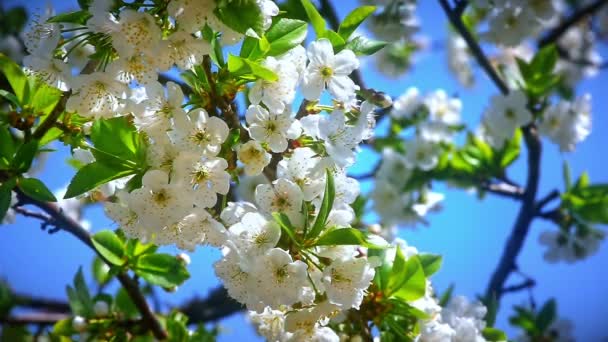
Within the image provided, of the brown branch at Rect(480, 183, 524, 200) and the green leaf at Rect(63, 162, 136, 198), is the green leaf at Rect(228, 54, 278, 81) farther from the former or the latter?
the brown branch at Rect(480, 183, 524, 200)

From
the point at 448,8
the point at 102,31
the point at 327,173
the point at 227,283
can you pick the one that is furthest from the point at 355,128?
the point at 448,8

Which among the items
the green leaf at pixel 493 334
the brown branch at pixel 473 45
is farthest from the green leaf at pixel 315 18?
the brown branch at pixel 473 45

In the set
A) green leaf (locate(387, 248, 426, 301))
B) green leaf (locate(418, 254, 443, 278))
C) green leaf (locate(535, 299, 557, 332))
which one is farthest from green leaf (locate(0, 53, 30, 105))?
green leaf (locate(535, 299, 557, 332))

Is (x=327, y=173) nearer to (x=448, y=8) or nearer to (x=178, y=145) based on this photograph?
(x=178, y=145)

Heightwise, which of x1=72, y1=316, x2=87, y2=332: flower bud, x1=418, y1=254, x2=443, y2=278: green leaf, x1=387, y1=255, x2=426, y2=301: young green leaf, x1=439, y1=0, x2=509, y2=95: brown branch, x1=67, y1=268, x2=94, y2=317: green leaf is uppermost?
x1=439, y1=0, x2=509, y2=95: brown branch

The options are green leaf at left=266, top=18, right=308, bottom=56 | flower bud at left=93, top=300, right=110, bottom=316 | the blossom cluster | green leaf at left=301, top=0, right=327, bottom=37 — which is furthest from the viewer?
the blossom cluster

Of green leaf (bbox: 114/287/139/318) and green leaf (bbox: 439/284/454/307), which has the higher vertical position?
green leaf (bbox: 439/284/454/307)

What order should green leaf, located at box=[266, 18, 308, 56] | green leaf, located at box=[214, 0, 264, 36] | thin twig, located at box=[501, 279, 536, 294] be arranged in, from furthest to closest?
thin twig, located at box=[501, 279, 536, 294] → green leaf, located at box=[266, 18, 308, 56] → green leaf, located at box=[214, 0, 264, 36]
